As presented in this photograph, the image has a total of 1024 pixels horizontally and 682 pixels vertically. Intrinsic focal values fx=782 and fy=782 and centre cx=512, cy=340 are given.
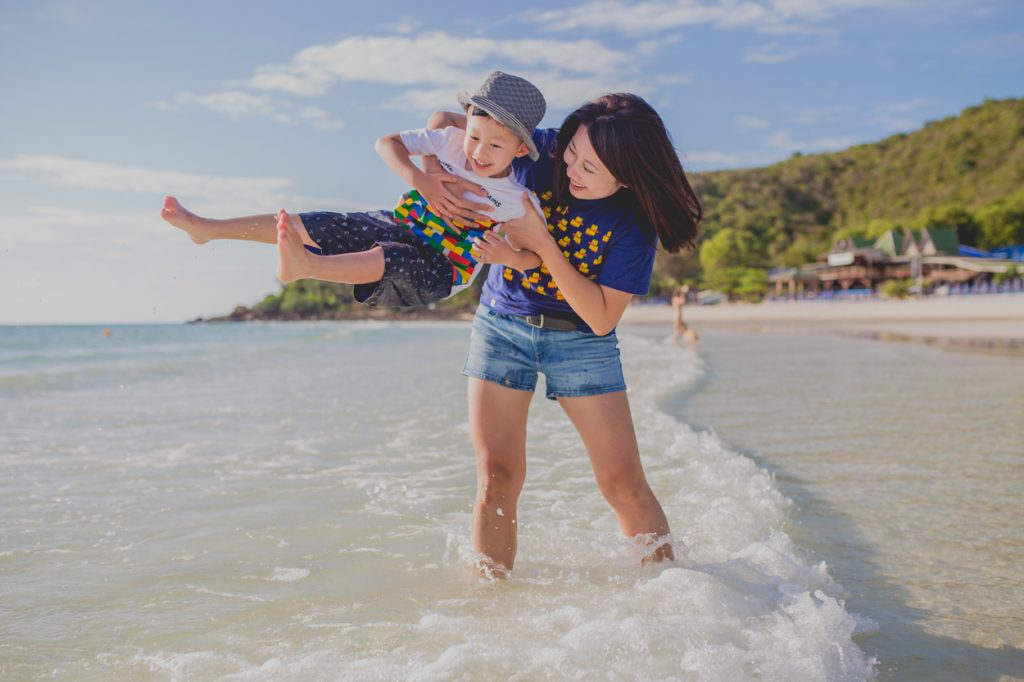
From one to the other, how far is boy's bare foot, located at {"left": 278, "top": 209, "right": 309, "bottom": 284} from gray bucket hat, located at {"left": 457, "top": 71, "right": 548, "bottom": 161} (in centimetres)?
78

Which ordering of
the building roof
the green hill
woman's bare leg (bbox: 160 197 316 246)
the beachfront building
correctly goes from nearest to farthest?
woman's bare leg (bbox: 160 197 316 246) < the beachfront building < the building roof < the green hill

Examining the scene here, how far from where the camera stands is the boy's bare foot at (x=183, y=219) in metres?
2.95

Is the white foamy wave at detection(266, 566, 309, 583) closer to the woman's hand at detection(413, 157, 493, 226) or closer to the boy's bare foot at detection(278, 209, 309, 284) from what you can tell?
the boy's bare foot at detection(278, 209, 309, 284)

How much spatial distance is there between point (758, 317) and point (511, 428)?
5273cm

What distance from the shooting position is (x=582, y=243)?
3.02 meters

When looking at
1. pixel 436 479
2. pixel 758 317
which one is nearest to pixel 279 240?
pixel 436 479

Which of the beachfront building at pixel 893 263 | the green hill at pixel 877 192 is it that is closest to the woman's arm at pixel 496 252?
→ the beachfront building at pixel 893 263

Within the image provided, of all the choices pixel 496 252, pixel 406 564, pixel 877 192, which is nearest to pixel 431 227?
pixel 496 252

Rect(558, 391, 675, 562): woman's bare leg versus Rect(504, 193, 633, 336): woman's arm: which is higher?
Rect(504, 193, 633, 336): woman's arm

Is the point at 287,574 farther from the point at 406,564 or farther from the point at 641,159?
the point at 641,159


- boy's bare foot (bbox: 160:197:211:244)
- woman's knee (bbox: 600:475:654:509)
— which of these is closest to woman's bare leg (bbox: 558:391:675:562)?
woman's knee (bbox: 600:475:654:509)

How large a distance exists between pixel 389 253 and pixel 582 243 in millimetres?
739

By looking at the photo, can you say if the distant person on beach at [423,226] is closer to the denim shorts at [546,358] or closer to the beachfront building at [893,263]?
the denim shorts at [546,358]

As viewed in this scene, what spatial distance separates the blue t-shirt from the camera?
2.96 metres
